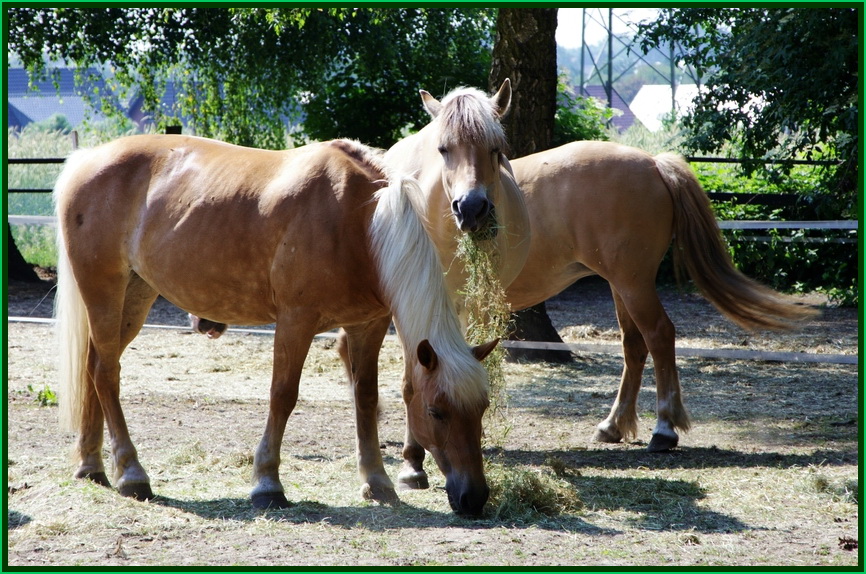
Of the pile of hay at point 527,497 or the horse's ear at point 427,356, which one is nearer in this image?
the horse's ear at point 427,356

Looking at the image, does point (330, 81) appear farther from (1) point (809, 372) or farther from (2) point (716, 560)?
(2) point (716, 560)

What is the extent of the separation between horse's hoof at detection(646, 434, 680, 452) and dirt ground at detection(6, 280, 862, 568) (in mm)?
58

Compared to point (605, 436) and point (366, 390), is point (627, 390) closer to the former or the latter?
point (605, 436)

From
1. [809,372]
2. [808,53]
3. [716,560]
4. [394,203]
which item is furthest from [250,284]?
[808,53]

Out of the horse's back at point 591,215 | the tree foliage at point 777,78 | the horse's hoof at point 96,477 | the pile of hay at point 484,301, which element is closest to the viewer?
the pile of hay at point 484,301

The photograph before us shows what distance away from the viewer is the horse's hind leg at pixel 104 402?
4.12 meters

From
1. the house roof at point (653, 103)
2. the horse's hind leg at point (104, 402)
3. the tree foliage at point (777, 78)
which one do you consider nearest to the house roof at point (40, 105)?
the house roof at point (653, 103)

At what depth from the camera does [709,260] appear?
546 centimetres

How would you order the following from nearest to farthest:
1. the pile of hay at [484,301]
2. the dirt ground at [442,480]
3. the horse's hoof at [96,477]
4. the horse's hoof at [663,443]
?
the dirt ground at [442,480]
the pile of hay at [484,301]
the horse's hoof at [96,477]
the horse's hoof at [663,443]

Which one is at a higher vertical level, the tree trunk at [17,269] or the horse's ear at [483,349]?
the tree trunk at [17,269]

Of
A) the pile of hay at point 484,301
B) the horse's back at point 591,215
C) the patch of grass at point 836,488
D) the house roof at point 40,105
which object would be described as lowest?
the patch of grass at point 836,488

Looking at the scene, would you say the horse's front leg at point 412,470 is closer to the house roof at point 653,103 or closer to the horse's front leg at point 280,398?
the horse's front leg at point 280,398

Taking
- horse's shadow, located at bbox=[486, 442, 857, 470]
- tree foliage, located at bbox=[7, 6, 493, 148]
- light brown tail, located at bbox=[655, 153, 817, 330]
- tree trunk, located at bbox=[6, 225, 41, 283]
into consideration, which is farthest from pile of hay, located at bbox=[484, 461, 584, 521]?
tree trunk, located at bbox=[6, 225, 41, 283]

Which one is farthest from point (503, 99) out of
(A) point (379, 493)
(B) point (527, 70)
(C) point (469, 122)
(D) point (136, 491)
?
(B) point (527, 70)
